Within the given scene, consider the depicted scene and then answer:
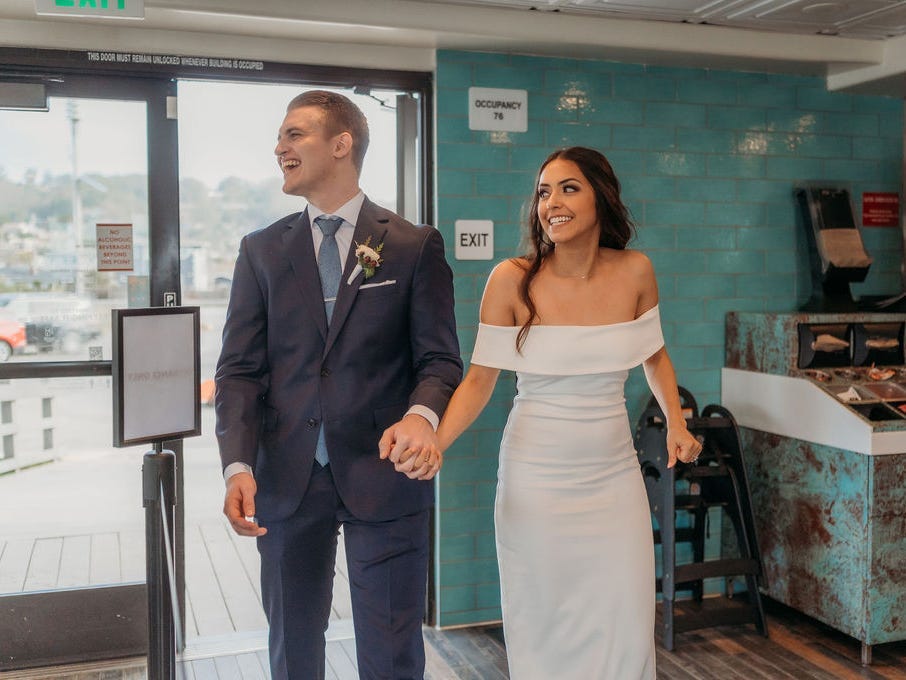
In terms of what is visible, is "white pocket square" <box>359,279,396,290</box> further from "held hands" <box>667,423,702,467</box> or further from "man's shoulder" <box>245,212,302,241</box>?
"held hands" <box>667,423,702,467</box>

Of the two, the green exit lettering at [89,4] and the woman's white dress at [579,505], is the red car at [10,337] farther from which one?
the woman's white dress at [579,505]

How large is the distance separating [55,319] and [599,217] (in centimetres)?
236

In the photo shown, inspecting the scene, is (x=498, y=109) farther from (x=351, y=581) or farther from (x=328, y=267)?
(x=351, y=581)

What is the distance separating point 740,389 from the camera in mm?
4398

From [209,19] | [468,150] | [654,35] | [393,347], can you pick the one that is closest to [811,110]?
[654,35]

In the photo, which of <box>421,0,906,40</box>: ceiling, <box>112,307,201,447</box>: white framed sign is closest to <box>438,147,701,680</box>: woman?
<box>112,307,201,447</box>: white framed sign

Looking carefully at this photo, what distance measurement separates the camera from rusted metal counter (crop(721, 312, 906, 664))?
3688mm

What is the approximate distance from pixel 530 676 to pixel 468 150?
227cm

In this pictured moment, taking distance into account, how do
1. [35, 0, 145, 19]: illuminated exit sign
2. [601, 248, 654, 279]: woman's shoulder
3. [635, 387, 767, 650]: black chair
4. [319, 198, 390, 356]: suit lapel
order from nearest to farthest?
[319, 198, 390, 356]: suit lapel < [601, 248, 654, 279]: woman's shoulder < [35, 0, 145, 19]: illuminated exit sign < [635, 387, 767, 650]: black chair

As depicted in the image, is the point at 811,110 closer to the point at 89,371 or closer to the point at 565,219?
the point at 565,219

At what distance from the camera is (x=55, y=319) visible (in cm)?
379

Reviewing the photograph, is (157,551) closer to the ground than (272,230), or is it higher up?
closer to the ground

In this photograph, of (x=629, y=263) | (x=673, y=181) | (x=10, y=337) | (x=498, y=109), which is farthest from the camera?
(x=673, y=181)

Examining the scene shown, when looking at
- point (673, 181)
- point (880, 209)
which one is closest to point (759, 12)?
point (673, 181)
